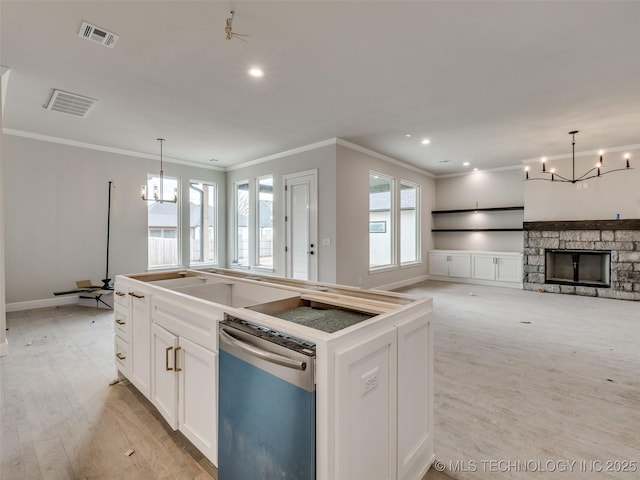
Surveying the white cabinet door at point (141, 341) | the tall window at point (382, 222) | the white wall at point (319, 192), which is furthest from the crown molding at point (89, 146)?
the white cabinet door at point (141, 341)

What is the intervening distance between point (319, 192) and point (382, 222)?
6.81 ft

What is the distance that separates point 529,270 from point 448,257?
1767 mm

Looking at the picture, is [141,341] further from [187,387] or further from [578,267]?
[578,267]

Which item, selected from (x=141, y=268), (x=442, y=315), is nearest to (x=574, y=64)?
(x=442, y=315)

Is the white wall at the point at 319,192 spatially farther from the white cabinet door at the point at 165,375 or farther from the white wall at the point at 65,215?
the white cabinet door at the point at 165,375

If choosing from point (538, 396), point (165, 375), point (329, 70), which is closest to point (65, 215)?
point (165, 375)

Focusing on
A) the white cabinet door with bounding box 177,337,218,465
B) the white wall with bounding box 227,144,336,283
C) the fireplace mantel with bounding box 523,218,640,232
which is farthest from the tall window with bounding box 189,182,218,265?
the fireplace mantel with bounding box 523,218,640,232

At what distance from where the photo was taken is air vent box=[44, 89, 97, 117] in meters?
3.54

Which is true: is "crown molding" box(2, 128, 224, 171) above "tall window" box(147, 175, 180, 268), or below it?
above

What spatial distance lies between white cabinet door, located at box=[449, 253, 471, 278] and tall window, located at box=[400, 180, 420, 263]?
34.9 inches

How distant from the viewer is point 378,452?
1.27 meters

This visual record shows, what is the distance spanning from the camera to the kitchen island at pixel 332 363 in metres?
1.08

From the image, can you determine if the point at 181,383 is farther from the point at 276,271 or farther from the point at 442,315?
the point at 276,271

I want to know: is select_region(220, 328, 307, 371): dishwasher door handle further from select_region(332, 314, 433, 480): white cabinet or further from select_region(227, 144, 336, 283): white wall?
select_region(227, 144, 336, 283): white wall
